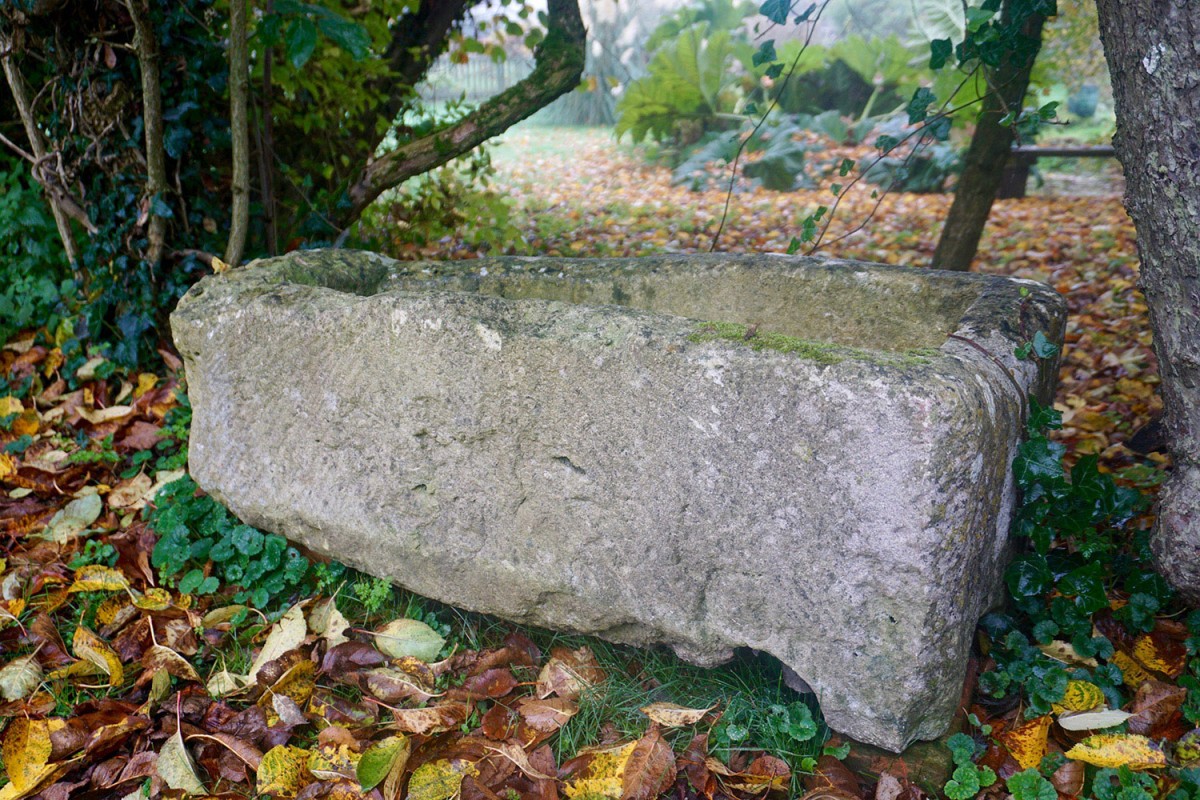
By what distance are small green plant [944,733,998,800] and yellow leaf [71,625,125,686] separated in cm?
200

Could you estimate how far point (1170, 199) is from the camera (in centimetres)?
174

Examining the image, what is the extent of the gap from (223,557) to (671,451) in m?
1.45

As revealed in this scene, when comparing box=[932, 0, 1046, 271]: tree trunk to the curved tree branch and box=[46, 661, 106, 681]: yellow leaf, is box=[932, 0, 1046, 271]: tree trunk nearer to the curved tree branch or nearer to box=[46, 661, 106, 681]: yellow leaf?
the curved tree branch

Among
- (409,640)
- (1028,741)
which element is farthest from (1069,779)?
(409,640)

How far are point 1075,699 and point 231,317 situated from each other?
88.8 inches

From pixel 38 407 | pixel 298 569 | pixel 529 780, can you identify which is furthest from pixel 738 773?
pixel 38 407

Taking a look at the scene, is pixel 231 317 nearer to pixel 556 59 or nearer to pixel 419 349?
pixel 419 349

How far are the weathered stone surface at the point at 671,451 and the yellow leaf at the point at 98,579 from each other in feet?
1.32

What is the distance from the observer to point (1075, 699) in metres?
1.92

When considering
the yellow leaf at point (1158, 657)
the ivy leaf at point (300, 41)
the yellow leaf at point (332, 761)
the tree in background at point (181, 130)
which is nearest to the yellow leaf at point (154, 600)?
the yellow leaf at point (332, 761)

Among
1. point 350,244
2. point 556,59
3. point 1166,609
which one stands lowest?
point 1166,609

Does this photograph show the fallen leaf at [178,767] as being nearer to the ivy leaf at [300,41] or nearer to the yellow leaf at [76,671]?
the yellow leaf at [76,671]

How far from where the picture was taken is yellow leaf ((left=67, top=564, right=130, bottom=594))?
2.49 metres

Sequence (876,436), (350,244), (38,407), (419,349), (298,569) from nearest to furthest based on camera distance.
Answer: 1. (876,436)
2. (419,349)
3. (298,569)
4. (38,407)
5. (350,244)
